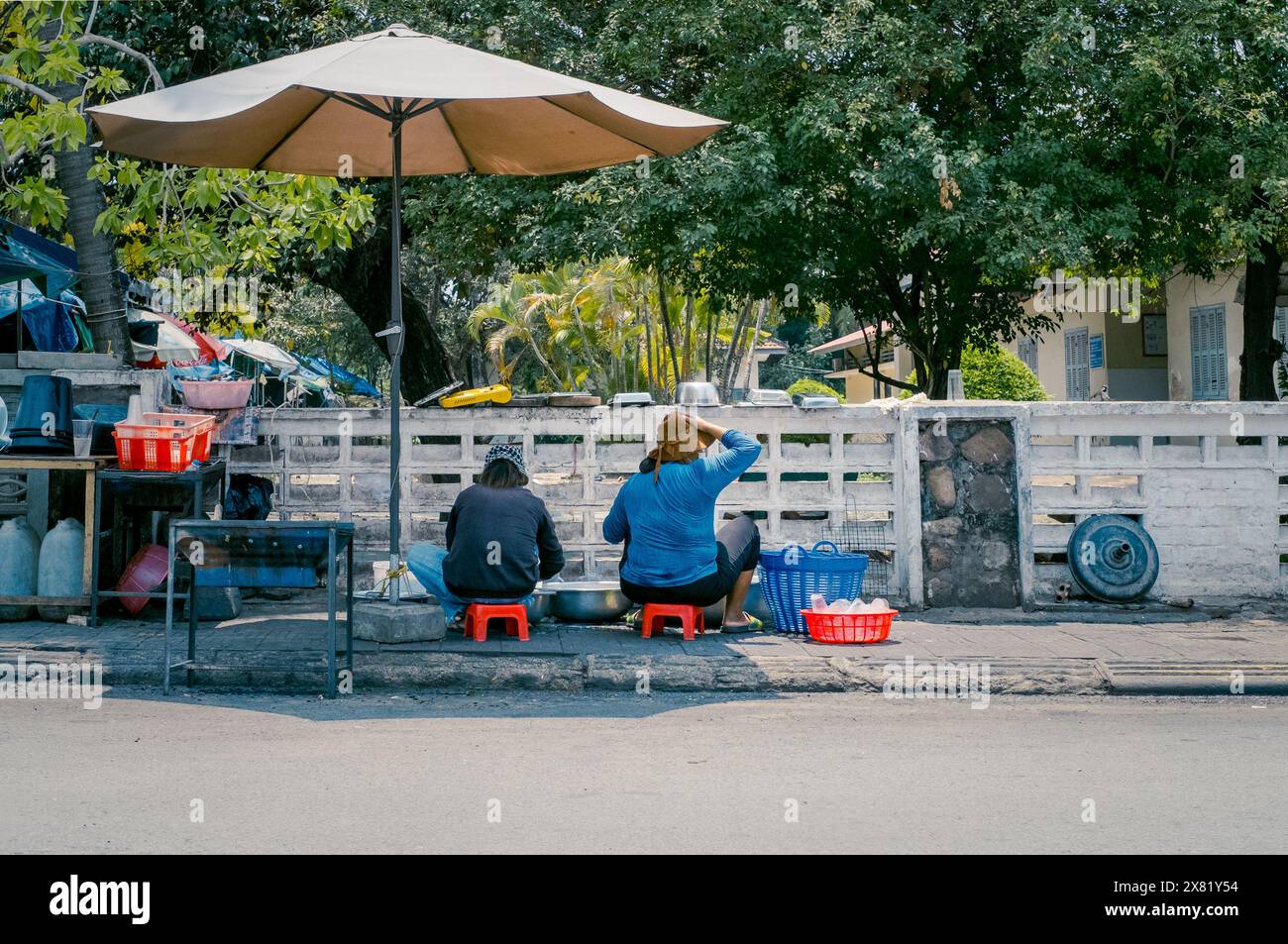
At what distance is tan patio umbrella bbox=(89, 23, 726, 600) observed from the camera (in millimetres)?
7430

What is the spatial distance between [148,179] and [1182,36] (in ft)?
32.8

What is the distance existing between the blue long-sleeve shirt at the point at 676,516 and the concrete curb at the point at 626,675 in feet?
2.60

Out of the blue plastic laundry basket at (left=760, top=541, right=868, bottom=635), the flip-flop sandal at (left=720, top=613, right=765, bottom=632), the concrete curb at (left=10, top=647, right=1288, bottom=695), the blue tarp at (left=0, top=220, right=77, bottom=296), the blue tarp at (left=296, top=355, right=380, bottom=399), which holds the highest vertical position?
the blue tarp at (left=296, top=355, right=380, bottom=399)

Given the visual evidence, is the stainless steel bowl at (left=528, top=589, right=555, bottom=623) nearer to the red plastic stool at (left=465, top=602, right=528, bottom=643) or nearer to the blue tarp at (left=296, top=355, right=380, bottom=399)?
the red plastic stool at (left=465, top=602, right=528, bottom=643)

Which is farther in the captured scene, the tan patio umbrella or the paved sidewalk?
the paved sidewalk

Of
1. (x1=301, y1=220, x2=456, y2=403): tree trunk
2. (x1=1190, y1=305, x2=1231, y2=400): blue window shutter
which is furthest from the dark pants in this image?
(x1=1190, y1=305, x2=1231, y2=400): blue window shutter

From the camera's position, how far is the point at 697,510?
8.48 metres

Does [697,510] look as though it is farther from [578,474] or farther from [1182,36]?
[1182,36]

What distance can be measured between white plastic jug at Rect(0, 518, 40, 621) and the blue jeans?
8.54ft

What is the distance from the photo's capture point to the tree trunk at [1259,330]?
1773 centimetres

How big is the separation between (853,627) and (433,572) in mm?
2792

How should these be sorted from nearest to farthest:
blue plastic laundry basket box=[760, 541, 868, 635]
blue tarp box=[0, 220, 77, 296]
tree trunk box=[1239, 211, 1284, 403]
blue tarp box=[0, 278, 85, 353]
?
1. blue plastic laundry basket box=[760, 541, 868, 635]
2. blue tarp box=[0, 220, 77, 296]
3. blue tarp box=[0, 278, 85, 353]
4. tree trunk box=[1239, 211, 1284, 403]

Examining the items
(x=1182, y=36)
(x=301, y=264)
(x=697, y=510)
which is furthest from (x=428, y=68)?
(x=301, y=264)

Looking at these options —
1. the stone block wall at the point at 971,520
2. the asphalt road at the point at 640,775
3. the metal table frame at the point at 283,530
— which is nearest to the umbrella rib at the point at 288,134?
the metal table frame at the point at 283,530
